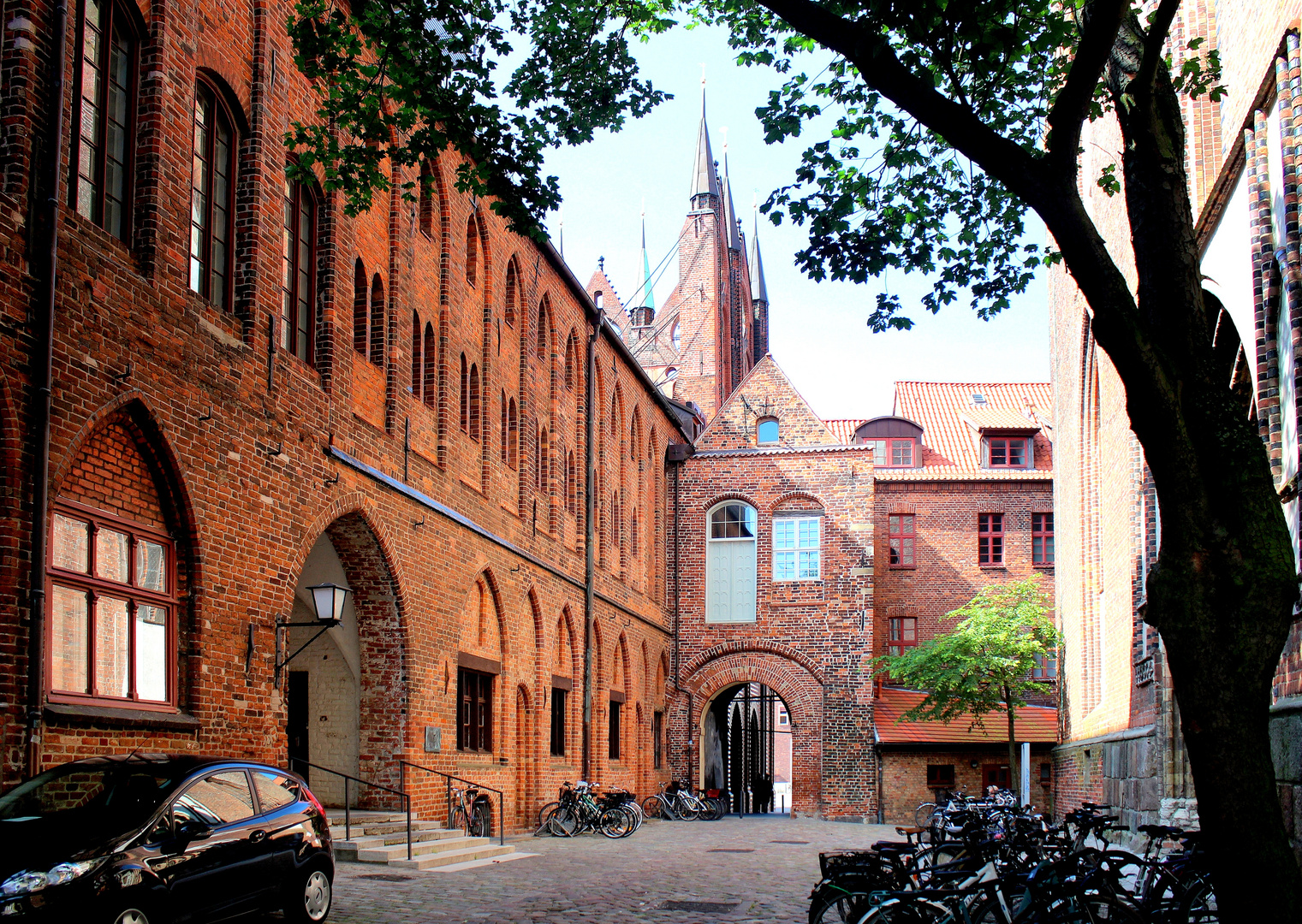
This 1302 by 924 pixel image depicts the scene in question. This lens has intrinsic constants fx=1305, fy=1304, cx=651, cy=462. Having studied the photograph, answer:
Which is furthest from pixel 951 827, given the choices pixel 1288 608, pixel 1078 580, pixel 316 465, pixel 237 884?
pixel 1288 608

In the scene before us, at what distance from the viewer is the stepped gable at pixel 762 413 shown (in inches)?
1369

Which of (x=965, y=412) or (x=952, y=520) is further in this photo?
(x=965, y=412)

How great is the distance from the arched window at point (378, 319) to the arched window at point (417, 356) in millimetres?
1114

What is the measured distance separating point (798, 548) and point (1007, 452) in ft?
25.7

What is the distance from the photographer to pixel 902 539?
36625mm

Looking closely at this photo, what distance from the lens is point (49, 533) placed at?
31.7 ft

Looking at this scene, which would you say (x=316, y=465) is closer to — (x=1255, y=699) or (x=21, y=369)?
(x=21, y=369)

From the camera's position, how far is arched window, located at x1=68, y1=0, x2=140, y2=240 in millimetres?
10547

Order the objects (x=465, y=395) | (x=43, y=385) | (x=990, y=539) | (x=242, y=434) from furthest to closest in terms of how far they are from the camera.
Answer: (x=990, y=539) < (x=465, y=395) < (x=242, y=434) < (x=43, y=385)

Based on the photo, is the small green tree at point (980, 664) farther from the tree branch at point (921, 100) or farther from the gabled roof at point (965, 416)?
the tree branch at point (921, 100)

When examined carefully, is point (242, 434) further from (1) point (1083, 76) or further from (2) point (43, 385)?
(1) point (1083, 76)

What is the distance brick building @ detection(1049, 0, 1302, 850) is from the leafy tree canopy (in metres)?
1.05

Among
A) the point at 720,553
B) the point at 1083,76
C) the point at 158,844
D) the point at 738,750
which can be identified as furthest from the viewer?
the point at 738,750

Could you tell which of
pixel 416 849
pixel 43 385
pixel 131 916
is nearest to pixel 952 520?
pixel 416 849
